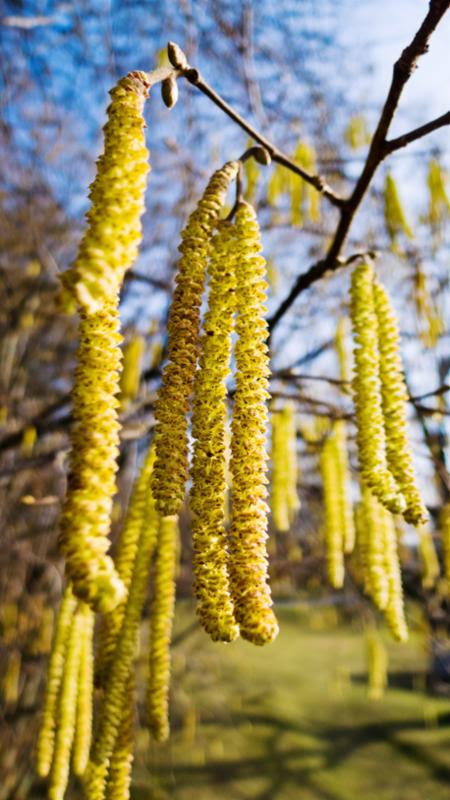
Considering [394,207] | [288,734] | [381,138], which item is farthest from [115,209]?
[288,734]

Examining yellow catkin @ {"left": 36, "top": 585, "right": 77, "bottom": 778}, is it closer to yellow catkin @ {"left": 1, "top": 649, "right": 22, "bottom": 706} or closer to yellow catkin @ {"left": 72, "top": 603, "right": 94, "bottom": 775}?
yellow catkin @ {"left": 72, "top": 603, "right": 94, "bottom": 775}

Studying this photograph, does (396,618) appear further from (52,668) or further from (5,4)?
(5,4)

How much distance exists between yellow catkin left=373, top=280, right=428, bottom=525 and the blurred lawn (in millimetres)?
3862

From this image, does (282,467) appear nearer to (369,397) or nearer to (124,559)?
(124,559)

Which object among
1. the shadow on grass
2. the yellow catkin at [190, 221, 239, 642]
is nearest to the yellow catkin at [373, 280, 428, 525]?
the yellow catkin at [190, 221, 239, 642]

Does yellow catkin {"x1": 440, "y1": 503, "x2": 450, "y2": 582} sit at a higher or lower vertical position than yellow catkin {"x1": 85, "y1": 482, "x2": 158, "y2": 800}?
higher

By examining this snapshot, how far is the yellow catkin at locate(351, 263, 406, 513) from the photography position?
864mm

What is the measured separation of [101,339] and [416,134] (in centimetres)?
64

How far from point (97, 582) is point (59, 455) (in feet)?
4.58

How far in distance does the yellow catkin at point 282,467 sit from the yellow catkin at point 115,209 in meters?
1.46

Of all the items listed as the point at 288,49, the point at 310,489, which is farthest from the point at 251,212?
the point at 288,49

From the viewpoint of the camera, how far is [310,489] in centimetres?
352

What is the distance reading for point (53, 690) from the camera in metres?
1.35

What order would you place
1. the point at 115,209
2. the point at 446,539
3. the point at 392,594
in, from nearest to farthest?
the point at 115,209 → the point at 392,594 → the point at 446,539
